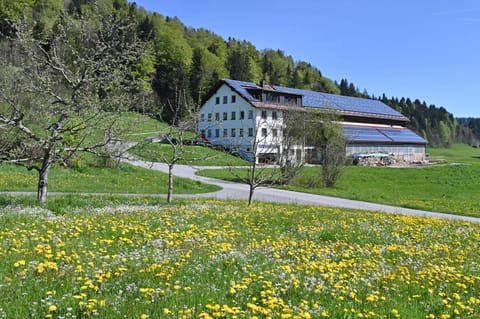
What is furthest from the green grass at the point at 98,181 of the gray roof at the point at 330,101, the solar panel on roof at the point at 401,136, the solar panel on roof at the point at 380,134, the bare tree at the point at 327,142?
the solar panel on roof at the point at 401,136

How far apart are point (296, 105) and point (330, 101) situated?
30.6 meters

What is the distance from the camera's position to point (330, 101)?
85.5 metres

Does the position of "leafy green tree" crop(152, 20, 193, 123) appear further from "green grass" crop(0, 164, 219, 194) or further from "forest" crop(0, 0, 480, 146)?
"green grass" crop(0, 164, 219, 194)

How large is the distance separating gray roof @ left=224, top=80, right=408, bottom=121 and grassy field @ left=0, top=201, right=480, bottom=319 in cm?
5993

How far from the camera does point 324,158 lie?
115 ft

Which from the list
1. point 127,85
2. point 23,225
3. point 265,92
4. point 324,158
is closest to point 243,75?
point 265,92

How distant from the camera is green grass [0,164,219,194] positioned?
22.5 meters

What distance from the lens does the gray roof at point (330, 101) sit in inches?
2869

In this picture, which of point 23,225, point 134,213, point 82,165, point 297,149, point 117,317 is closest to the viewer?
point 117,317

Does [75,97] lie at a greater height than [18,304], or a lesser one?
greater

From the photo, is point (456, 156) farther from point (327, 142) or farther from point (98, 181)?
point (98, 181)

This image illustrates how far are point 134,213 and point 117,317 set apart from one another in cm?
761

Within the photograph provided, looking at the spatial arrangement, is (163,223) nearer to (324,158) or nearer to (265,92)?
(324,158)

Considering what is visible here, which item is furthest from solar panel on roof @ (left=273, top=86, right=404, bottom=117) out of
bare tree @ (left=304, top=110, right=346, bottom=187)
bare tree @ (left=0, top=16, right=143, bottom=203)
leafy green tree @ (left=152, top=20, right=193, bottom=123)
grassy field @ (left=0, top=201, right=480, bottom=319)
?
grassy field @ (left=0, top=201, right=480, bottom=319)
